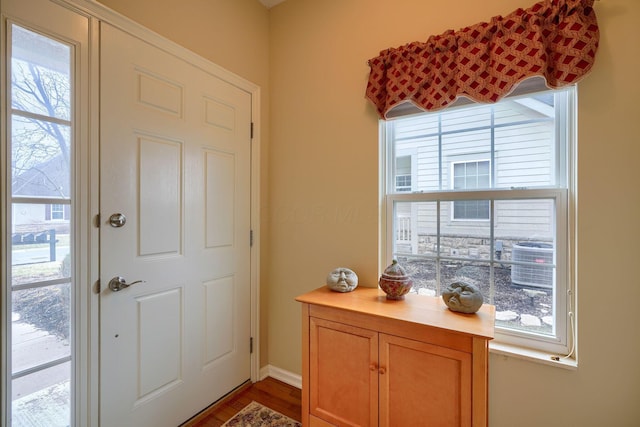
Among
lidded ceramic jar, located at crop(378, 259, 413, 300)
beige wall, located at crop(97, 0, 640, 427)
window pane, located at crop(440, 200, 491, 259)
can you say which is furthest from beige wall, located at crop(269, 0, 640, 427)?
window pane, located at crop(440, 200, 491, 259)

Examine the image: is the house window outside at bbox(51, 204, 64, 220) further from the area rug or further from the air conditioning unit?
the air conditioning unit

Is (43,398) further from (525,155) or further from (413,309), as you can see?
(525,155)

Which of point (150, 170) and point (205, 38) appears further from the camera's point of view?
point (205, 38)

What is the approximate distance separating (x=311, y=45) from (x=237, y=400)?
246 centimetres

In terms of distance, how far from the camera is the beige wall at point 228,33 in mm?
1491

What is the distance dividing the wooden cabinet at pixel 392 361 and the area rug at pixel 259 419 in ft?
0.84

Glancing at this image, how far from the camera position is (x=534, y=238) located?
1435 millimetres

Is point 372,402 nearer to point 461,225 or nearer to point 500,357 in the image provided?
point 500,357

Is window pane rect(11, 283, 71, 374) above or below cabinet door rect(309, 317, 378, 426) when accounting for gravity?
above

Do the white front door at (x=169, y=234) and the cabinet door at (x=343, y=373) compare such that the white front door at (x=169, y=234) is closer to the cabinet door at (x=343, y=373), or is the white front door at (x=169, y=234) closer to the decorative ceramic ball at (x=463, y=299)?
the cabinet door at (x=343, y=373)

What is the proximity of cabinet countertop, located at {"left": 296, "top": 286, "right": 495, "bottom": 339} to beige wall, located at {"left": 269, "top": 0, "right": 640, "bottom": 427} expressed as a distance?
273mm

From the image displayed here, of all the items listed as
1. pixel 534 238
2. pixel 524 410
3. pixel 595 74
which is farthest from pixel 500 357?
pixel 595 74

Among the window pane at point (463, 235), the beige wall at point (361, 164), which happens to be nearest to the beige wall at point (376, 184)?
the beige wall at point (361, 164)

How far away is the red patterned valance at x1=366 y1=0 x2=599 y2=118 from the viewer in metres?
1.20
